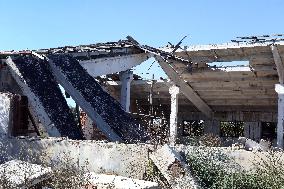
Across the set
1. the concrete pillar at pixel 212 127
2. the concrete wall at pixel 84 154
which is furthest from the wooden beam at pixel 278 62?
the concrete wall at pixel 84 154

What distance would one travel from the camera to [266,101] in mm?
18625

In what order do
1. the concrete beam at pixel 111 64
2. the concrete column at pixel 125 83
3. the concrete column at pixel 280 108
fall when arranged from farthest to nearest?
the concrete column at pixel 125 83 < the concrete column at pixel 280 108 < the concrete beam at pixel 111 64

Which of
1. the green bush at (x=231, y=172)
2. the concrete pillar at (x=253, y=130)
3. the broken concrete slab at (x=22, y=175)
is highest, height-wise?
the green bush at (x=231, y=172)

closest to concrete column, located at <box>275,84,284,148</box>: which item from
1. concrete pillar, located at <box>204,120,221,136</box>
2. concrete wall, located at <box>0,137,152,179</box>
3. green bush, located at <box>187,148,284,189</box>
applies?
concrete pillar, located at <box>204,120,221,136</box>

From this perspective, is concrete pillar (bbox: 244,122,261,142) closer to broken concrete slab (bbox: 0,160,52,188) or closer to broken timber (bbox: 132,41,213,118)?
broken timber (bbox: 132,41,213,118)

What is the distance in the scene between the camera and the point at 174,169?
228 inches

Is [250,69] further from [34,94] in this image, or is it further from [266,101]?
[34,94]

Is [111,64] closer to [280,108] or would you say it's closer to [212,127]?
[280,108]

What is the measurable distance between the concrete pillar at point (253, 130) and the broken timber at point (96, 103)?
38.8 ft

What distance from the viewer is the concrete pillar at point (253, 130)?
20669 millimetres

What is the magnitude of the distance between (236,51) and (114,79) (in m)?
6.60

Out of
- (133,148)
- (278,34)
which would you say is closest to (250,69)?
(278,34)

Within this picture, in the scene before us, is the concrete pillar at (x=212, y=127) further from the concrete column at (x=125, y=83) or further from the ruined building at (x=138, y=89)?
the concrete column at (x=125, y=83)

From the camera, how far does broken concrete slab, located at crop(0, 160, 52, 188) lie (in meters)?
5.48
